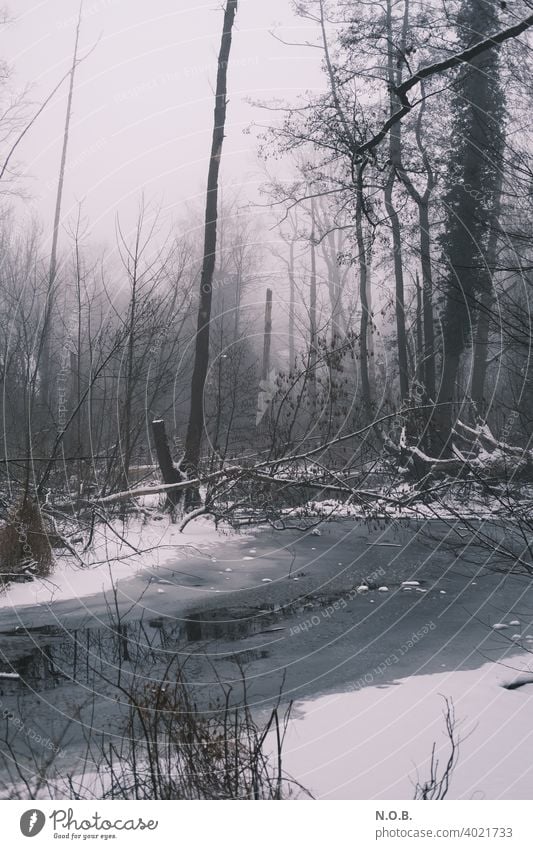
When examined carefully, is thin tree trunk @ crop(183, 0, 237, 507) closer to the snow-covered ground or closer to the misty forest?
the misty forest

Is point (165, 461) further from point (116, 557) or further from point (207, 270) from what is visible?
point (207, 270)

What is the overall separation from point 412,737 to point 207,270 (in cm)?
906

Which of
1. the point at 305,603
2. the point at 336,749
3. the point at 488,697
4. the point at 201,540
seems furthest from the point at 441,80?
the point at 336,749

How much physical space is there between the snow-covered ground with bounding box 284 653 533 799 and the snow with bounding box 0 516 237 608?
2.85 meters

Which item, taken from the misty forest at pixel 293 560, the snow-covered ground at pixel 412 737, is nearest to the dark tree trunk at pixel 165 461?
the misty forest at pixel 293 560

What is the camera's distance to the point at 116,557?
27.6 ft

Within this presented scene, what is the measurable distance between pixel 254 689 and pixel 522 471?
13.1ft

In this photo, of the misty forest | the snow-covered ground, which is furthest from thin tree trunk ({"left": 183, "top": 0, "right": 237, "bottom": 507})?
the snow-covered ground

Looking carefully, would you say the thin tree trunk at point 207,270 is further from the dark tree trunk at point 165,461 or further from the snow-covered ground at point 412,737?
the snow-covered ground at point 412,737

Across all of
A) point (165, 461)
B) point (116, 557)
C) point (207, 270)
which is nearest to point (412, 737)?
point (116, 557)

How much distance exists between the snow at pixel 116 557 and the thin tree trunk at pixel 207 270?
93cm

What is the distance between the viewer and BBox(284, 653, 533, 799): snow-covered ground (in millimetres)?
3129

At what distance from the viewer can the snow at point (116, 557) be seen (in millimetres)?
7691

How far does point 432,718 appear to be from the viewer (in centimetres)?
432
